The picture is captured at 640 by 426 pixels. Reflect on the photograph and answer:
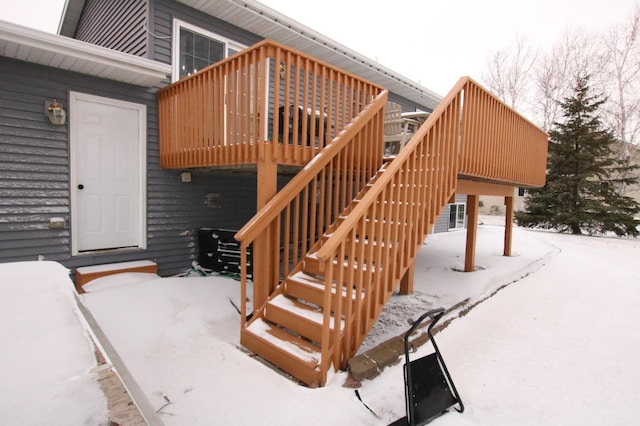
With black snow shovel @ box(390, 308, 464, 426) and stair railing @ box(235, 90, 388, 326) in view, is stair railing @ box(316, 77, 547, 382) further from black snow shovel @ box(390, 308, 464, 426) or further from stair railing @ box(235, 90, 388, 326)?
black snow shovel @ box(390, 308, 464, 426)

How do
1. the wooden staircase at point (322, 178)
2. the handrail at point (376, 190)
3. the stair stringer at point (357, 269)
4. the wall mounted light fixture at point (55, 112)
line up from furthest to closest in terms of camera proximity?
the wall mounted light fixture at point (55, 112), the wooden staircase at point (322, 178), the stair stringer at point (357, 269), the handrail at point (376, 190)

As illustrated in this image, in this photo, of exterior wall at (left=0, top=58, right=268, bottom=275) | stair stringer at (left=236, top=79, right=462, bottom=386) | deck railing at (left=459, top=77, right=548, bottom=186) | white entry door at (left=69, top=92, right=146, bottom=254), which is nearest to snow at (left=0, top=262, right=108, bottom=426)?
stair stringer at (left=236, top=79, right=462, bottom=386)

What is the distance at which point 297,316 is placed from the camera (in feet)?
9.12

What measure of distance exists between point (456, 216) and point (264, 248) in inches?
435

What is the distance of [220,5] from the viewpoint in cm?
522

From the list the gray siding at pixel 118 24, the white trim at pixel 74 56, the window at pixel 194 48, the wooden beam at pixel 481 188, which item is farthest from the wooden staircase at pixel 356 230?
the gray siding at pixel 118 24

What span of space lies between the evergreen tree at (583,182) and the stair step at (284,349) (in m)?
12.6

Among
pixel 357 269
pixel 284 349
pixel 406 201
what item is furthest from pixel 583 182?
pixel 284 349

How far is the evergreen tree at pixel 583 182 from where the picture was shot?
1138cm

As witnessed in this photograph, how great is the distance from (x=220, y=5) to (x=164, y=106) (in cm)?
183

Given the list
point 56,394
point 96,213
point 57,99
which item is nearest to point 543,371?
point 56,394

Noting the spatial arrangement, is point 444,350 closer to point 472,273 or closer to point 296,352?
point 296,352

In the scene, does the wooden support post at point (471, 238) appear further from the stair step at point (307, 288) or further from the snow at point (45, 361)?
the snow at point (45, 361)

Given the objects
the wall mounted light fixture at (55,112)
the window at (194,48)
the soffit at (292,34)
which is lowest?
the wall mounted light fixture at (55,112)
